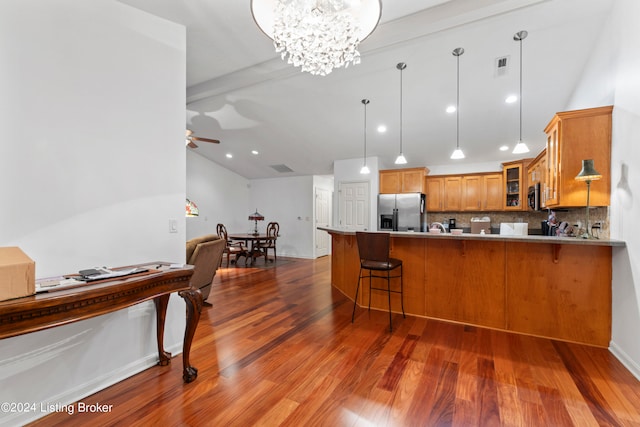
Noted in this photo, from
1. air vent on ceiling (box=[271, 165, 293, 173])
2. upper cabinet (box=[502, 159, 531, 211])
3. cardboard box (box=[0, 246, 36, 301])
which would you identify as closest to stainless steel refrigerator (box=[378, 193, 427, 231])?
upper cabinet (box=[502, 159, 531, 211])

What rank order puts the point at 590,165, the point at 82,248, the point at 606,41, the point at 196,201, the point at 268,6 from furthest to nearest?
the point at 196,201 → the point at 606,41 → the point at 590,165 → the point at 82,248 → the point at 268,6

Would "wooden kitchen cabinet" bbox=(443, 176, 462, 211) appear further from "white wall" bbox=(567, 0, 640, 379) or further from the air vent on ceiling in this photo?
the air vent on ceiling

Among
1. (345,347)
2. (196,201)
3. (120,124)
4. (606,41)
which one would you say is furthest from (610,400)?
(196,201)

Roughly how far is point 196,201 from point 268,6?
6.70 metres

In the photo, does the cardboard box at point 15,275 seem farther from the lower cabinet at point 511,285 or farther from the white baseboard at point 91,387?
the lower cabinet at point 511,285

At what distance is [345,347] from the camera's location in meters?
2.49

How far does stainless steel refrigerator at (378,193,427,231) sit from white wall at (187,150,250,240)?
475 cm

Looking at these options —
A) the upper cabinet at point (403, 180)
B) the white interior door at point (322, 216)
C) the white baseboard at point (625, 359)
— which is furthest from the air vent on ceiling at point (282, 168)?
the white baseboard at point (625, 359)

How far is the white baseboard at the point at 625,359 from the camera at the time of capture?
2055 millimetres

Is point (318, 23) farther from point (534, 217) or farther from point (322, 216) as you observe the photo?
point (322, 216)

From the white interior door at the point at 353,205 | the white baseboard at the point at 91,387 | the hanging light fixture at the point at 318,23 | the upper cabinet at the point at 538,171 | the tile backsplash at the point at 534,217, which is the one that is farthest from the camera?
the white interior door at the point at 353,205

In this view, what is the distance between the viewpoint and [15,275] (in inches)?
49.4

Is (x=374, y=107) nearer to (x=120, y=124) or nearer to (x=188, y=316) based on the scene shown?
(x=120, y=124)

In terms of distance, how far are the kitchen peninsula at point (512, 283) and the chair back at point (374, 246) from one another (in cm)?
43
